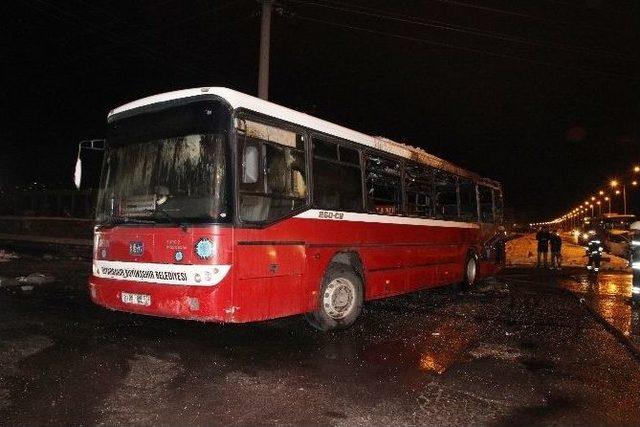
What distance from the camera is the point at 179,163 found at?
241 inches

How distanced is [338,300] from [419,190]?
354cm

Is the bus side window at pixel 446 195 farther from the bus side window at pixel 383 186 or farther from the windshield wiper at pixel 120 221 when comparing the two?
the windshield wiper at pixel 120 221

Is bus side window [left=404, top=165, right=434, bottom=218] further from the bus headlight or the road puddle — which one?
the bus headlight

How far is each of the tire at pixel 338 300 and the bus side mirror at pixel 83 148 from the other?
357 cm

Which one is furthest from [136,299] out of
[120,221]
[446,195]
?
[446,195]

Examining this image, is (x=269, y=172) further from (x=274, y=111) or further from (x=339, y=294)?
(x=339, y=294)

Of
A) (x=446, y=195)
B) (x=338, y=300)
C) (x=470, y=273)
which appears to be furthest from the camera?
(x=470, y=273)

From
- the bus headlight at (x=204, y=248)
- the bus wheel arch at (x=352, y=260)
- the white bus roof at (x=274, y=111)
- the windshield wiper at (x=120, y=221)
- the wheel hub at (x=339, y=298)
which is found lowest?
the wheel hub at (x=339, y=298)

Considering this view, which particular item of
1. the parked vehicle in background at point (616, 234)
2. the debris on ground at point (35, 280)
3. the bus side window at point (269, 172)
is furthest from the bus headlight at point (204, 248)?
A: the parked vehicle in background at point (616, 234)

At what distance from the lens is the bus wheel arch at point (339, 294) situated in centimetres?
736

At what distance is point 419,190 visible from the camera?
401 inches

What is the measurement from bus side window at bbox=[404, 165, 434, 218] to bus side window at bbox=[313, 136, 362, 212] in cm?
189

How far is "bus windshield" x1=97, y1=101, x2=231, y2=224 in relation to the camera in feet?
19.2

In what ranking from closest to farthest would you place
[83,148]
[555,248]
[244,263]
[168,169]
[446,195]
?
[244,263]
[168,169]
[83,148]
[446,195]
[555,248]
